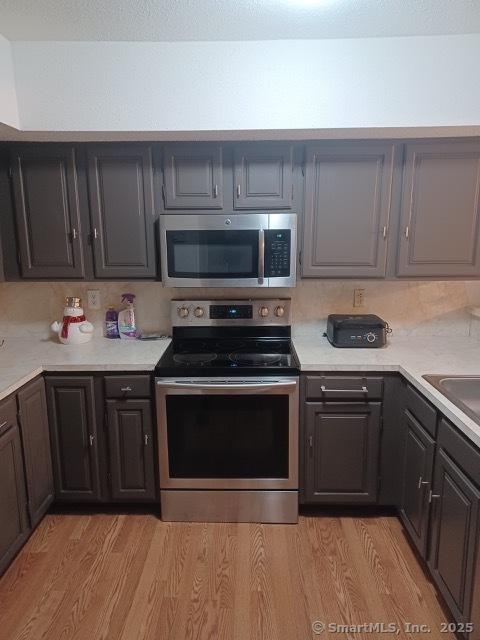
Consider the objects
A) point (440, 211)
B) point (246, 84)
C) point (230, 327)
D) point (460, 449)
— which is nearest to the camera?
point (460, 449)

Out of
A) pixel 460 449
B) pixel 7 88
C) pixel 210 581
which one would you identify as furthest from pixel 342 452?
pixel 7 88

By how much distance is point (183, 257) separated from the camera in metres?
2.28

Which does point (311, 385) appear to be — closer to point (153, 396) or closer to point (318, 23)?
point (153, 396)

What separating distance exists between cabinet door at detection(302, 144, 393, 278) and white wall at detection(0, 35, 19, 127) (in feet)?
4.74

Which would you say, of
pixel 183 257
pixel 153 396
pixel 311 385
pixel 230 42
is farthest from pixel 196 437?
pixel 230 42

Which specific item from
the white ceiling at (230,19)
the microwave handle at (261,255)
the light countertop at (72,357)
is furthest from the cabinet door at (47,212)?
the microwave handle at (261,255)

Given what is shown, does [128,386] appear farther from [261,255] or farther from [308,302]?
[308,302]

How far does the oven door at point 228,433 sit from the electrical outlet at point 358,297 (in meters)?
0.80

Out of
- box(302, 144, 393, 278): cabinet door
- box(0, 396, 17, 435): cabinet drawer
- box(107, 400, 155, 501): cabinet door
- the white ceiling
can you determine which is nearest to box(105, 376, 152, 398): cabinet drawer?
box(107, 400, 155, 501): cabinet door

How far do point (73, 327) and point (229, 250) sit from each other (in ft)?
3.37

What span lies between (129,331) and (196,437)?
815 millimetres

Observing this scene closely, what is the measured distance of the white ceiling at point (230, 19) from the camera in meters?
1.64

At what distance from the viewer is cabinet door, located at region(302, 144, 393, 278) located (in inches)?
86.6

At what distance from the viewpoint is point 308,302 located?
8.70 ft
